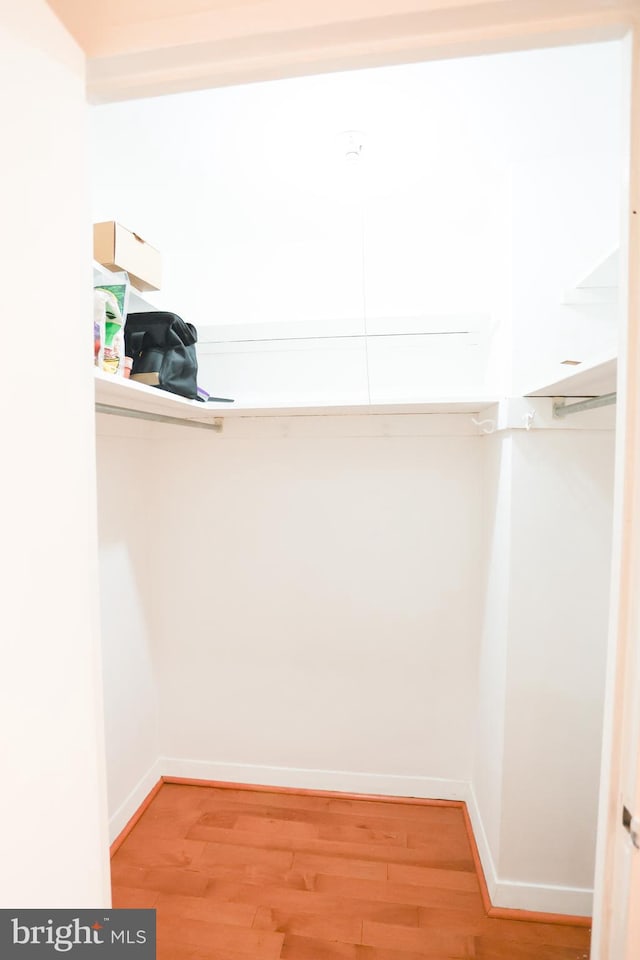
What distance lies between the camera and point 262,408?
1.86 m

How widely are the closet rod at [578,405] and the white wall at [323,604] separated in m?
0.53

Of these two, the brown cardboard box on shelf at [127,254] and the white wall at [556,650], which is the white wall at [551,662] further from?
the brown cardboard box on shelf at [127,254]

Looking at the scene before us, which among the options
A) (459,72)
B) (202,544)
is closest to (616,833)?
(459,72)

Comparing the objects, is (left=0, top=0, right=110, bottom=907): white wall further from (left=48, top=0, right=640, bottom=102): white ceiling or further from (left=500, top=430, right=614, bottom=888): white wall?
(left=500, top=430, right=614, bottom=888): white wall

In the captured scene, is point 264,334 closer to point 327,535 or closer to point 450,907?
point 327,535

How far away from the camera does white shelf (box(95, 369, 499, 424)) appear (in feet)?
5.40

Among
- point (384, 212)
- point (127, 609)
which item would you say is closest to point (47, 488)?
point (127, 609)

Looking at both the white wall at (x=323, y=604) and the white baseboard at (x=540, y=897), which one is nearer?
the white baseboard at (x=540, y=897)

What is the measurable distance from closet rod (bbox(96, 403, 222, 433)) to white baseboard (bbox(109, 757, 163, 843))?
1.67 m

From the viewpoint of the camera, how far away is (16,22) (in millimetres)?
585

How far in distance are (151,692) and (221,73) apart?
241 centimetres

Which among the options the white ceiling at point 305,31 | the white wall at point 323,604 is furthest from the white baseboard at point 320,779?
the white ceiling at point 305,31

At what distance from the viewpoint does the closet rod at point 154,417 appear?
1.39 m
